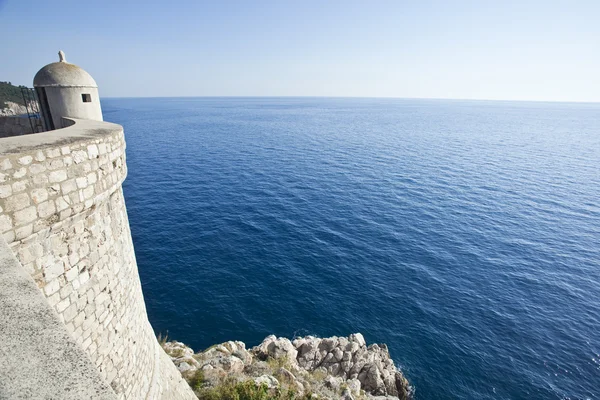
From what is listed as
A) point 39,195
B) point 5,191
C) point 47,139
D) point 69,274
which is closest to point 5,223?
point 5,191

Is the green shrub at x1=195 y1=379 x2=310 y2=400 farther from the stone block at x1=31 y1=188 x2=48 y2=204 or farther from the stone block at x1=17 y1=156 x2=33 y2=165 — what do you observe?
the stone block at x1=17 y1=156 x2=33 y2=165

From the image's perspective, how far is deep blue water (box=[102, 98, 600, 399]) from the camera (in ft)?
76.8

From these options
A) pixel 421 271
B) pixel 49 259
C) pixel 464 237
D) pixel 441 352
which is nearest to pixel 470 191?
pixel 464 237

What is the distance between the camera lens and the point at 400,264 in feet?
105

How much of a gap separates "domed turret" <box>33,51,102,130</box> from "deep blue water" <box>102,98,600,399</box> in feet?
56.9

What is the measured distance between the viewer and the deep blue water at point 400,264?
23406 mm

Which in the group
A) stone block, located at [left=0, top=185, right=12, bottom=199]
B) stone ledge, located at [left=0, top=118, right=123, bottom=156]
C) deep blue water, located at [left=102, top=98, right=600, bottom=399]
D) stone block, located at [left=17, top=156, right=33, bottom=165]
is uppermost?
stone ledge, located at [left=0, top=118, right=123, bottom=156]

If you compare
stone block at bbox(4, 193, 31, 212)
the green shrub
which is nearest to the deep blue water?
the green shrub

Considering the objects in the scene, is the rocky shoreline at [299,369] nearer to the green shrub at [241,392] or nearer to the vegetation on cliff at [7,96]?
the green shrub at [241,392]

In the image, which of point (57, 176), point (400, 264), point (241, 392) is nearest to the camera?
point (57, 176)

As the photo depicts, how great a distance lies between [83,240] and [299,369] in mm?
16013

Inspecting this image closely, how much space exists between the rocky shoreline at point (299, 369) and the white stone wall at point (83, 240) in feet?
19.4

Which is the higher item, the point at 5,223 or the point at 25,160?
the point at 25,160

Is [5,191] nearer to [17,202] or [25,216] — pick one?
[17,202]
